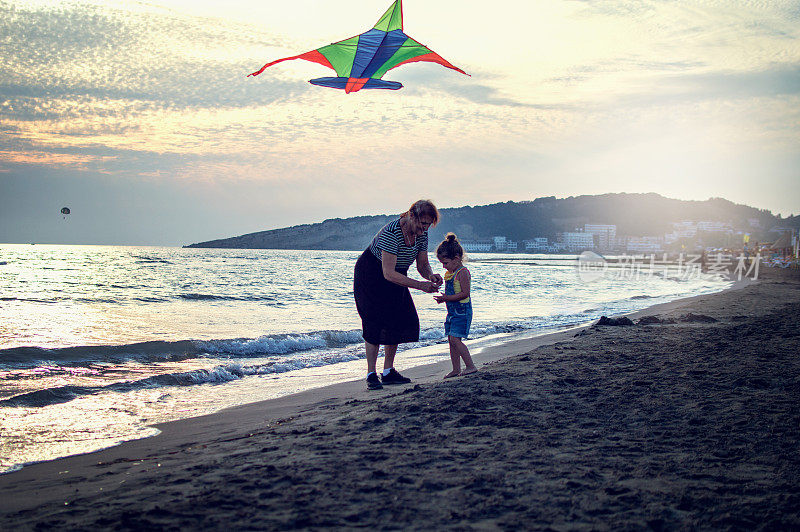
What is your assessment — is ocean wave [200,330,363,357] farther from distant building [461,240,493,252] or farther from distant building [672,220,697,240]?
distant building [672,220,697,240]

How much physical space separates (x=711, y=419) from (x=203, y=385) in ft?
16.7

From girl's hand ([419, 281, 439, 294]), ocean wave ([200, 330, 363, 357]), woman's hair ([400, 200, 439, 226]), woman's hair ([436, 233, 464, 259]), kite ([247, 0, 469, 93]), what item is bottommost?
ocean wave ([200, 330, 363, 357])

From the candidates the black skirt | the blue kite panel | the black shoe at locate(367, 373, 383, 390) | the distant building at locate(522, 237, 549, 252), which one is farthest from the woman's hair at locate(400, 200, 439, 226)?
the distant building at locate(522, 237, 549, 252)

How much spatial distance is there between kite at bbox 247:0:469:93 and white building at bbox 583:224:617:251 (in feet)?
480

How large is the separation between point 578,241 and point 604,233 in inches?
335

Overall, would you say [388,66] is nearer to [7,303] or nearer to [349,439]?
[349,439]

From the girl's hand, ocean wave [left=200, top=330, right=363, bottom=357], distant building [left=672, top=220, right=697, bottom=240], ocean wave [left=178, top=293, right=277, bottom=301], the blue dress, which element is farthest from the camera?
distant building [left=672, top=220, right=697, bottom=240]

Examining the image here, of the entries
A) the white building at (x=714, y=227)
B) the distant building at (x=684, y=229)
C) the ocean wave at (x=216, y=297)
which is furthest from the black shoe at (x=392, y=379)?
the white building at (x=714, y=227)

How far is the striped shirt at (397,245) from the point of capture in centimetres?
453

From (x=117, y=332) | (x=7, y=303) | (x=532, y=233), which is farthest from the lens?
(x=532, y=233)

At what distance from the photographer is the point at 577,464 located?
2453mm

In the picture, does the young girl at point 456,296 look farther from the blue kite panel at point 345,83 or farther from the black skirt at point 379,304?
the blue kite panel at point 345,83

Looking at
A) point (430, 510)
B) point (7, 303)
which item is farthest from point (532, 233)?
point (430, 510)

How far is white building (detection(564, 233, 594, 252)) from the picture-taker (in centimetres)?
14100
